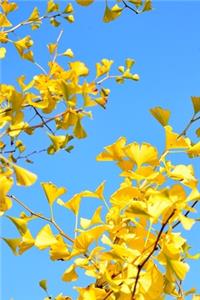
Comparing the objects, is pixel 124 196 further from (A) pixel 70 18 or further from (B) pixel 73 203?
(A) pixel 70 18

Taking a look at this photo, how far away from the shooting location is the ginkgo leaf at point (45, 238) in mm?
906

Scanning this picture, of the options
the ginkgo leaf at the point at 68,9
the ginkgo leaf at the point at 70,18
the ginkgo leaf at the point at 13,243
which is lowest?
the ginkgo leaf at the point at 13,243

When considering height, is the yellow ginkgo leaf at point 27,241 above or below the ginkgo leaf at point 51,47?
below

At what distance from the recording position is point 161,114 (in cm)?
102

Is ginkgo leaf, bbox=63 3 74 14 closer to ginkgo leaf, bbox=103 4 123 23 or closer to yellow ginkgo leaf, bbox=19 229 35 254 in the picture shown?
ginkgo leaf, bbox=103 4 123 23

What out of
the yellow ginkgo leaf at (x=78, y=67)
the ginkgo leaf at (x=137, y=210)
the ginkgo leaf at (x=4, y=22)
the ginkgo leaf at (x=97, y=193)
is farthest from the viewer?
the ginkgo leaf at (x=4, y=22)

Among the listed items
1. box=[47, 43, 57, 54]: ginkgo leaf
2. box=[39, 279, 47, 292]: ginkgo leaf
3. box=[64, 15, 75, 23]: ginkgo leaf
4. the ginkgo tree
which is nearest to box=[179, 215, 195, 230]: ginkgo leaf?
the ginkgo tree

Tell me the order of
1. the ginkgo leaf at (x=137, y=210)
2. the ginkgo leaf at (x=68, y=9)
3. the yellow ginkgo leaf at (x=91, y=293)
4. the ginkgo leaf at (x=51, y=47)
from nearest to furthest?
the ginkgo leaf at (x=137, y=210) → the yellow ginkgo leaf at (x=91, y=293) → the ginkgo leaf at (x=51, y=47) → the ginkgo leaf at (x=68, y=9)

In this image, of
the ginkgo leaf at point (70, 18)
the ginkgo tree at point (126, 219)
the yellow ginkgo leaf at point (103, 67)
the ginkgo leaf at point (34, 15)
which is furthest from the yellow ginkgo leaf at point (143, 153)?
the ginkgo leaf at point (70, 18)

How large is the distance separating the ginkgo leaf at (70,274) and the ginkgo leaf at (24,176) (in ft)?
0.71

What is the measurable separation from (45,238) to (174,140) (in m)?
0.30

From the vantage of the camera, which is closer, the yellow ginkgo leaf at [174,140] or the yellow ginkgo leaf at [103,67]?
the yellow ginkgo leaf at [174,140]

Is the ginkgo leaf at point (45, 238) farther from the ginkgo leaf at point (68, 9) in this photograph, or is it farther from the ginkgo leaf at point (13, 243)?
the ginkgo leaf at point (68, 9)

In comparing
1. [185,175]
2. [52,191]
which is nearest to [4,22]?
[52,191]
